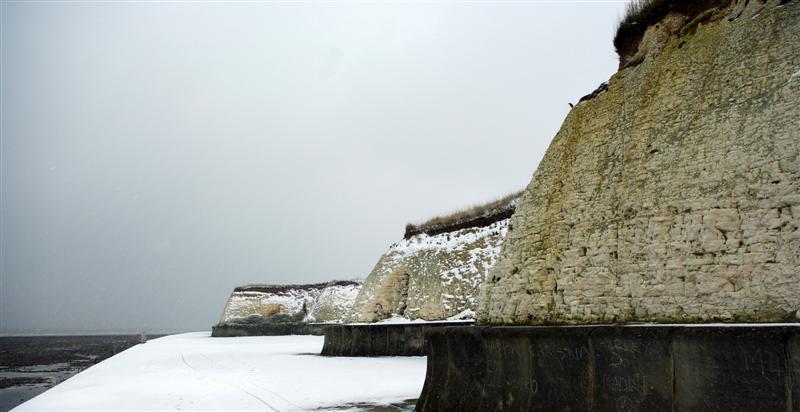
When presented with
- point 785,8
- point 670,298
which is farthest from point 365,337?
point 785,8

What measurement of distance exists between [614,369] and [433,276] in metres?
14.2

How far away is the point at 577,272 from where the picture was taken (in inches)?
223

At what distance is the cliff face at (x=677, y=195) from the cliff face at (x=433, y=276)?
10466 mm

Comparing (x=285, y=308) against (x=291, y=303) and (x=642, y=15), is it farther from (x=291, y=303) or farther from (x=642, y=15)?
(x=642, y=15)

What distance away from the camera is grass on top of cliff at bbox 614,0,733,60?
6.15 meters

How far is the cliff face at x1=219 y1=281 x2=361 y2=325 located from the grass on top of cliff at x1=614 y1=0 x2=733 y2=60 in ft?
101

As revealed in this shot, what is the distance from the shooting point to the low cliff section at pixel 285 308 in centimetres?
3725

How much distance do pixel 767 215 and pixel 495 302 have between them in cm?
321

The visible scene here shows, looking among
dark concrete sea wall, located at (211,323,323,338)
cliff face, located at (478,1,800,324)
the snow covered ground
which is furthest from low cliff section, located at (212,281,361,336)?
cliff face, located at (478,1,800,324)

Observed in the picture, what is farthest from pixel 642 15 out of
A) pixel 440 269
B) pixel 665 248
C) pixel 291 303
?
pixel 291 303

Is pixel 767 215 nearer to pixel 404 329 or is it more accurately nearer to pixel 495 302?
pixel 495 302

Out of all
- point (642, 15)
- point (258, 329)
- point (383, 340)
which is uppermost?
point (642, 15)

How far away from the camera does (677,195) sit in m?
4.91

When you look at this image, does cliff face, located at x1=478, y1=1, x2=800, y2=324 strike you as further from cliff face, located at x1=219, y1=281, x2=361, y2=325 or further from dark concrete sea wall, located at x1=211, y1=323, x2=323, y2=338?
dark concrete sea wall, located at x1=211, y1=323, x2=323, y2=338
